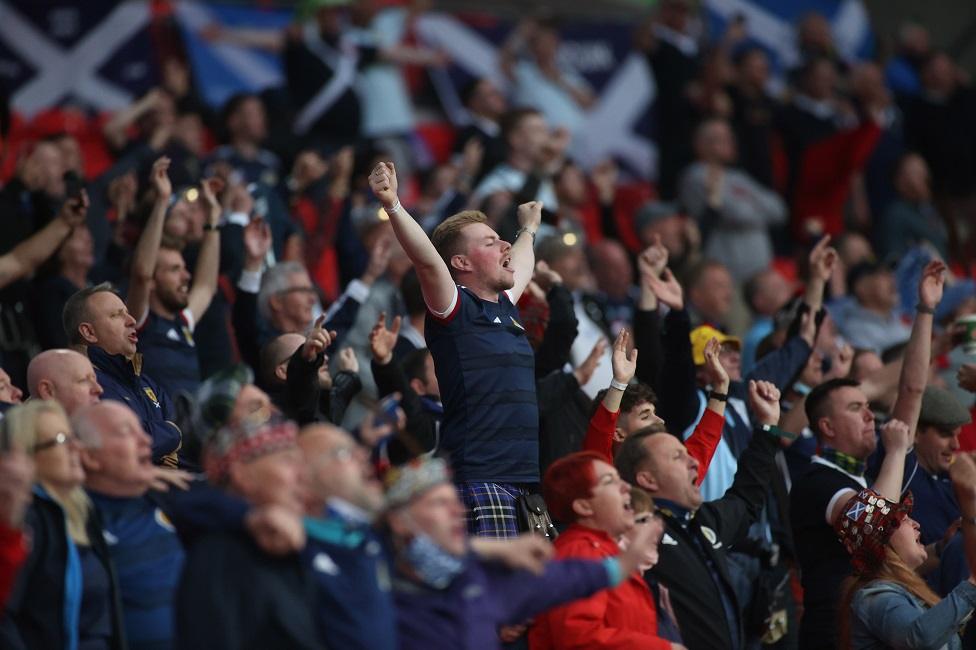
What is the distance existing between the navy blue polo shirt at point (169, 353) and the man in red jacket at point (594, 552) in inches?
99.3

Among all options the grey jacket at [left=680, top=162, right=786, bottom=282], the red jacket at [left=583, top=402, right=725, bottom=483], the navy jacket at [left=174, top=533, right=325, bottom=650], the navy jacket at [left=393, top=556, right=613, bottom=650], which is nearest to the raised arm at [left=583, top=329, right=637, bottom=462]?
the red jacket at [left=583, top=402, right=725, bottom=483]

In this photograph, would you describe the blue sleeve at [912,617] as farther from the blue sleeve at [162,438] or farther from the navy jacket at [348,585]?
the blue sleeve at [162,438]

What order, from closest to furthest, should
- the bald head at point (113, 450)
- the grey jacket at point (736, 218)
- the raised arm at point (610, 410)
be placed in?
the bald head at point (113, 450)
the raised arm at point (610, 410)
the grey jacket at point (736, 218)

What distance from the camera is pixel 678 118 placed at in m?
13.7

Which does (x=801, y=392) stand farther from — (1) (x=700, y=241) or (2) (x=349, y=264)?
(1) (x=700, y=241)

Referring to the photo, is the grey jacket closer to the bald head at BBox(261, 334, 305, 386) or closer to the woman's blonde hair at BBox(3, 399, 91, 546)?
the bald head at BBox(261, 334, 305, 386)

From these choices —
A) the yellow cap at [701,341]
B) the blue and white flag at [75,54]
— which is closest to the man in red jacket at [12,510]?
the yellow cap at [701,341]

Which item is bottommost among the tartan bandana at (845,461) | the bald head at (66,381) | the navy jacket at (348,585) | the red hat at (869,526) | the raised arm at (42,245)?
the tartan bandana at (845,461)

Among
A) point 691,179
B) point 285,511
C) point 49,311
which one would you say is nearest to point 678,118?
point 691,179

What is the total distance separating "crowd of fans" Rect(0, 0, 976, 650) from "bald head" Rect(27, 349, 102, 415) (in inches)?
0.5

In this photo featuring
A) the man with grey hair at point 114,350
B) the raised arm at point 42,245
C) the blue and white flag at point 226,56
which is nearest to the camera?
the man with grey hair at point 114,350

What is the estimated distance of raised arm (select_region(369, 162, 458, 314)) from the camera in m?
5.81

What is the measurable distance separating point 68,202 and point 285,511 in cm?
383

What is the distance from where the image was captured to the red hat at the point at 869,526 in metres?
6.29
